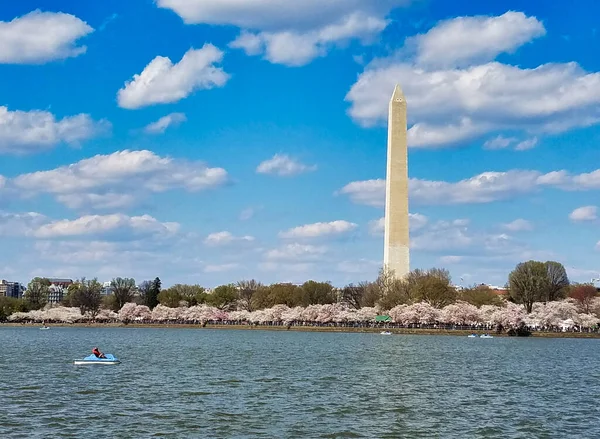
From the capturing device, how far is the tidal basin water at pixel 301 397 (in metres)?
24.2

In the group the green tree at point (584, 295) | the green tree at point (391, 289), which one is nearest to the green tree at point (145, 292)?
the green tree at point (391, 289)

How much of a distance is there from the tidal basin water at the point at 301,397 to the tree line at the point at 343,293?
150ft

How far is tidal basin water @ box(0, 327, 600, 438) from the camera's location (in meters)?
24.2

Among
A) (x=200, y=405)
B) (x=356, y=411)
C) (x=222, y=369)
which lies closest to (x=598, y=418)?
(x=356, y=411)

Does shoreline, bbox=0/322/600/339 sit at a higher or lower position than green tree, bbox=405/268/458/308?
lower

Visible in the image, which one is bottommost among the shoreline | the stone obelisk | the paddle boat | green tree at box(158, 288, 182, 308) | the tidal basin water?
the tidal basin water

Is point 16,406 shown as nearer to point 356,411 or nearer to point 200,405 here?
point 200,405

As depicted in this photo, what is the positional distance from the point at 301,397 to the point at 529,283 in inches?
2936

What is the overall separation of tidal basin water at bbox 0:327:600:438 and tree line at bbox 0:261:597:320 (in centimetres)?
4558

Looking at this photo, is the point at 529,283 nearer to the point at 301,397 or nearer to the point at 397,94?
the point at 397,94

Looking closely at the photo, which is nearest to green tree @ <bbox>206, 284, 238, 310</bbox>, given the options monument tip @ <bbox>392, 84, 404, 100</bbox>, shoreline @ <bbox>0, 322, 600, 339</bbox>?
shoreline @ <bbox>0, 322, 600, 339</bbox>

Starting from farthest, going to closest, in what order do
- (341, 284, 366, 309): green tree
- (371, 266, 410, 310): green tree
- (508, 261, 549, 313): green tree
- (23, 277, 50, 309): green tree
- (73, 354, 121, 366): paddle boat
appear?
1. (23, 277, 50, 309): green tree
2. (341, 284, 366, 309): green tree
3. (508, 261, 549, 313): green tree
4. (371, 266, 410, 310): green tree
5. (73, 354, 121, 366): paddle boat

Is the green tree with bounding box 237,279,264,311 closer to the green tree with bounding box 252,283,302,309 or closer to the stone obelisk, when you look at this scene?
the green tree with bounding box 252,283,302,309

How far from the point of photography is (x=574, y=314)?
9344 centimetres
